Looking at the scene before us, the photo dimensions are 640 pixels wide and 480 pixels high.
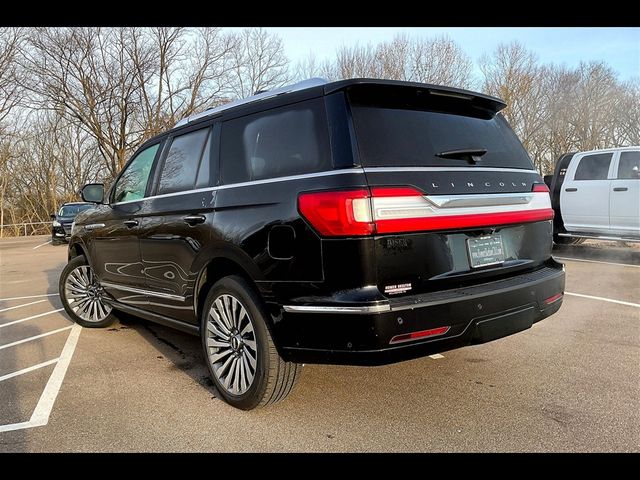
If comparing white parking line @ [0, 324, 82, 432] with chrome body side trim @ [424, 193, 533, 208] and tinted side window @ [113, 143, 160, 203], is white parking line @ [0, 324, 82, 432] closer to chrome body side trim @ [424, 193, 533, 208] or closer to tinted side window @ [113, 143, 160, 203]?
tinted side window @ [113, 143, 160, 203]

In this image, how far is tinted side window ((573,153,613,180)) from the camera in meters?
9.02

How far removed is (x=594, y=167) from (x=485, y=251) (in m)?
7.74

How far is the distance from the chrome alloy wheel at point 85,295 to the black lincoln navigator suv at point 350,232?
2.12m

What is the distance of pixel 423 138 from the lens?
2.87 metres

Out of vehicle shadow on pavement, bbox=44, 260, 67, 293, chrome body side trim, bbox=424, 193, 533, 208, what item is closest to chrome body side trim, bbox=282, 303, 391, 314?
chrome body side trim, bbox=424, 193, 533, 208

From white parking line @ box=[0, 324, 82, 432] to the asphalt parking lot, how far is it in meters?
0.01

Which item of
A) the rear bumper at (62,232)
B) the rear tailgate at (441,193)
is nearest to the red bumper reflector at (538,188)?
the rear tailgate at (441,193)

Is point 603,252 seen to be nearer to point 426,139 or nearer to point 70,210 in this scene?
point 426,139

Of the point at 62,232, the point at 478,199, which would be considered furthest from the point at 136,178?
the point at 62,232
